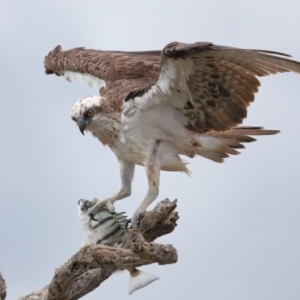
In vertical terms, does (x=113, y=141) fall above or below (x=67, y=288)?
above

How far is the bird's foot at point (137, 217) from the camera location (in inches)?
456

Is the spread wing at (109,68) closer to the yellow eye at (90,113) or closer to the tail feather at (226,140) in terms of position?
the yellow eye at (90,113)

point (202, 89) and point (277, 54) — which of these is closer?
point (277, 54)

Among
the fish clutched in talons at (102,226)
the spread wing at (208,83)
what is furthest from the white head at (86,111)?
the fish clutched in talons at (102,226)

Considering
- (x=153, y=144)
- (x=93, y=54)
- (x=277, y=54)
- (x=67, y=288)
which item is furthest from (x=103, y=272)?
(x=93, y=54)

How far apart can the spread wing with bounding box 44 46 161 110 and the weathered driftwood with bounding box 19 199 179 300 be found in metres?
1.80

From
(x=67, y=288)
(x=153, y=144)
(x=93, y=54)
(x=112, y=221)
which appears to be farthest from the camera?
(x=93, y=54)

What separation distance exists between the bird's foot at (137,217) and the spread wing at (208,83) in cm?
123

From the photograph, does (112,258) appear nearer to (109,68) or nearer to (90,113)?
(90,113)

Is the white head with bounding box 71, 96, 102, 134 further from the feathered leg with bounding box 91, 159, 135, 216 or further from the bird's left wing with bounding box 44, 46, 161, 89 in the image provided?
the bird's left wing with bounding box 44, 46, 161, 89

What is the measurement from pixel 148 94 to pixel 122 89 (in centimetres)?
83

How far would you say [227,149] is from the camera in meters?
12.8

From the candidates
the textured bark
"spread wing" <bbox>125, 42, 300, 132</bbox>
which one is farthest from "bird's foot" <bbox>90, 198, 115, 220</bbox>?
the textured bark

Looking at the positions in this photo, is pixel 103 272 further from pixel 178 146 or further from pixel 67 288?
pixel 178 146
